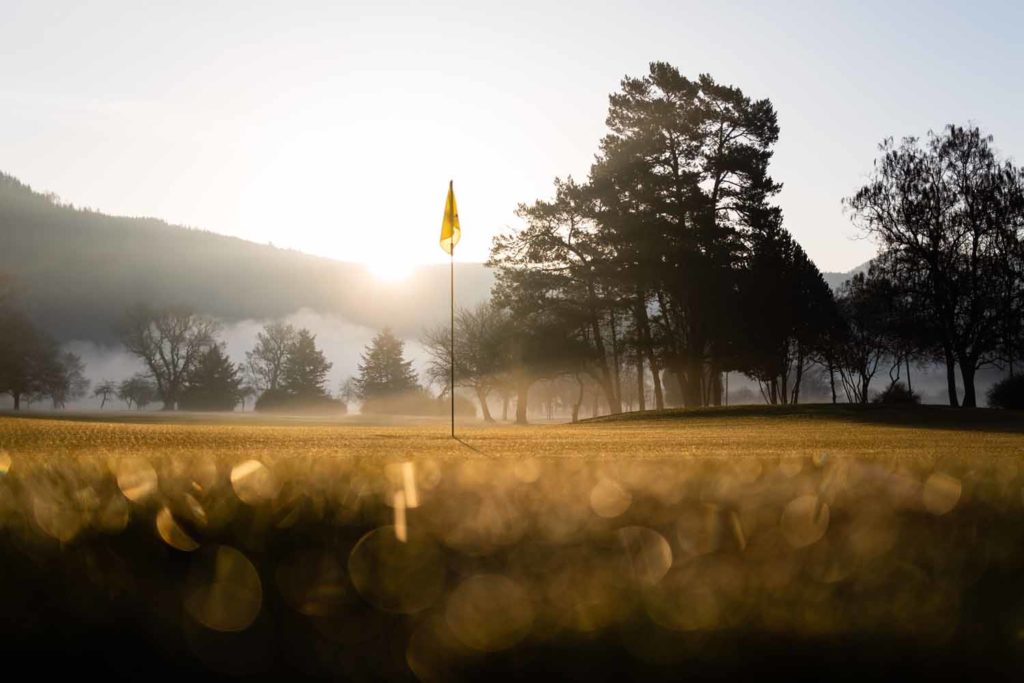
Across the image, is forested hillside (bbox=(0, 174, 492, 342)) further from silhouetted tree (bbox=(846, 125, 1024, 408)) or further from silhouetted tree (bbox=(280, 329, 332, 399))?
silhouetted tree (bbox=(846, 125, 1024, 408))

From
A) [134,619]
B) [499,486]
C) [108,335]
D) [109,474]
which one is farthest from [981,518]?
[108,335]

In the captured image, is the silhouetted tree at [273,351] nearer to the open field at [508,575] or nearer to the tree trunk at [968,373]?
the tree trunk at [968,373]

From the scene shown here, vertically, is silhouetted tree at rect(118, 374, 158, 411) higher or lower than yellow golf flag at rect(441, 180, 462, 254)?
lower

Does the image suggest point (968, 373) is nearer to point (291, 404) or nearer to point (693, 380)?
point (693, 380)

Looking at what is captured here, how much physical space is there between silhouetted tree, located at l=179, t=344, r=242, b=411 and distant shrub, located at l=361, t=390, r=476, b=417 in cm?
1314

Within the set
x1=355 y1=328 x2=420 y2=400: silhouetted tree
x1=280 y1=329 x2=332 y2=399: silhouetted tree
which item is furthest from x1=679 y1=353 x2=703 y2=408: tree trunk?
→ x1=280 y1=329 x2=332 y2=399: silhouetted tree

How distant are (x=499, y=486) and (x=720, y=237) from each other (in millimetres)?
37534

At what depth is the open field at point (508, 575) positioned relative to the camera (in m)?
2.10

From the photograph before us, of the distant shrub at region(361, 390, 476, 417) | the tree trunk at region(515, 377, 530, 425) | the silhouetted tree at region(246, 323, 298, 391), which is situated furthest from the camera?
the silhouetted tree at region(246, 323, 298, 391)

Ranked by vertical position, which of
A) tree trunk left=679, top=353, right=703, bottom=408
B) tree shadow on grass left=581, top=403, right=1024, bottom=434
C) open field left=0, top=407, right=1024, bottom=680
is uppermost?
tree trunk left=679, top=353, right=703, bottom=408

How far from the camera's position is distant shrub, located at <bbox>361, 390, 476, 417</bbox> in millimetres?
80000

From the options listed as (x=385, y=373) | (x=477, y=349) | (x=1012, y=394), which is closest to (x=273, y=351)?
(x=385, y=373)

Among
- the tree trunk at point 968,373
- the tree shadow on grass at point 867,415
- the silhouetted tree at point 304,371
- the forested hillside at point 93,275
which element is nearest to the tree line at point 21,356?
the silhouetted tree at point 304,371

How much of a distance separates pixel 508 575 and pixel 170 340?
88.8 m
